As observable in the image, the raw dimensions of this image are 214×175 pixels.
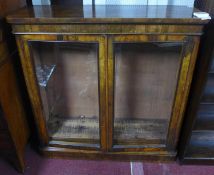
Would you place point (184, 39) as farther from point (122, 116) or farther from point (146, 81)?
point (122, 116)

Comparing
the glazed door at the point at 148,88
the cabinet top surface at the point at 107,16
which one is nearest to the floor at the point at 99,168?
the glazed door at the point at 148,88

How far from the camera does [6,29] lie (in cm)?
99

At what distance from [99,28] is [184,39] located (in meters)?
0.35

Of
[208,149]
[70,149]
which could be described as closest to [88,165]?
[70,149]

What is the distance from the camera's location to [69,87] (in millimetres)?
1281

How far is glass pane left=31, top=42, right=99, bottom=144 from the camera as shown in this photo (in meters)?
1.06

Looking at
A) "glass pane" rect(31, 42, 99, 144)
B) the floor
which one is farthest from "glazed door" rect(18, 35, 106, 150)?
the floor

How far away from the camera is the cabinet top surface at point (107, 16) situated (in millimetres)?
853

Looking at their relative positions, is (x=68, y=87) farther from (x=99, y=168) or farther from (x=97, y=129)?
(x=99, y=168)

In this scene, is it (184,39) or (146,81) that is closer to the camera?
(184,39)

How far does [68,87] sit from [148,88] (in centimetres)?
46

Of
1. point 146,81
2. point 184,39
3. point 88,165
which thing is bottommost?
point 88,165

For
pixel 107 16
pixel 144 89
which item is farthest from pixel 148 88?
pixel 107 16

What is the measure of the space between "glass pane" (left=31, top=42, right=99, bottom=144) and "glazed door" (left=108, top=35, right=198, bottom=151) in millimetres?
121
